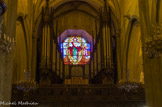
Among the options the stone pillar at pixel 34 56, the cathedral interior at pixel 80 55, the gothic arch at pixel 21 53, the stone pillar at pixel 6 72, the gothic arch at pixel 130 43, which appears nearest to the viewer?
the stone pillar at pixel 6 72

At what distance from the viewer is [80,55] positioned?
26.0 meters

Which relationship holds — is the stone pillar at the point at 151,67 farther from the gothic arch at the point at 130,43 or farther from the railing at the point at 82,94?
the gothic arch at the point at 130,43

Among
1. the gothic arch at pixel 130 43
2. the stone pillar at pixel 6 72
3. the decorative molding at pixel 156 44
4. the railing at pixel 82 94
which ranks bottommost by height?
the railing at pixel 82 94

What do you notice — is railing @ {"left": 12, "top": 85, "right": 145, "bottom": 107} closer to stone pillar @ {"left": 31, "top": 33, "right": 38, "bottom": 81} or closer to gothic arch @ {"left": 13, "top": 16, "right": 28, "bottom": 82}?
gothic arch @ {"left": 13, "top": 16, "right": 28, "bottom": 82}

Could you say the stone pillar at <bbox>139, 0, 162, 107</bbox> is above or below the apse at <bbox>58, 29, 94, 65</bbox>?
below

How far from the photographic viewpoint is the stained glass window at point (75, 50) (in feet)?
83.8

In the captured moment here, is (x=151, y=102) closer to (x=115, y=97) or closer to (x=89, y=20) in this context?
(x=115, y=97)

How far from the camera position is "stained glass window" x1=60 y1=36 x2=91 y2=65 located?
25.5m

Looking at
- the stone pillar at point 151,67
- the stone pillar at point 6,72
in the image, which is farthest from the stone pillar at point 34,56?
the stone pillar at point 151,67

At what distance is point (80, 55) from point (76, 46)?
972 mm

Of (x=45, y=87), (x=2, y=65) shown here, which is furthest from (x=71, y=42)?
(x=2, y=65)

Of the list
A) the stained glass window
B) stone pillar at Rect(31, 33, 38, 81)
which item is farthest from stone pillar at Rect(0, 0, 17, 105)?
the stained glass window

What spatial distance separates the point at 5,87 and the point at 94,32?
1434cm

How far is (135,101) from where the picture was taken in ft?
57.4
